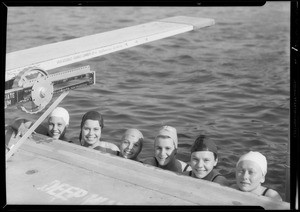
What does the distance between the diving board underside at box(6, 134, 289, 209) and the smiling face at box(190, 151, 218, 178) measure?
0.39 metres

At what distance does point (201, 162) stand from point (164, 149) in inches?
26.6

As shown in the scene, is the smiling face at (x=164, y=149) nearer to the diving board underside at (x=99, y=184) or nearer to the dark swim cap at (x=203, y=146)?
the dark swim cap at (x=203, y=146)

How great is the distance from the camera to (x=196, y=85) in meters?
12.4

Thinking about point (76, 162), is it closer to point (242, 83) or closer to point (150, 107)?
point (150, 107)

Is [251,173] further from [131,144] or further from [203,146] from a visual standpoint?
[131,144]

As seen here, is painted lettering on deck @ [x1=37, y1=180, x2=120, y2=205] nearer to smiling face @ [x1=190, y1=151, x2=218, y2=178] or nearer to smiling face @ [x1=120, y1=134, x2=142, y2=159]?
smiling face @ [x1=190, y1=151, x2=218, y2=178]

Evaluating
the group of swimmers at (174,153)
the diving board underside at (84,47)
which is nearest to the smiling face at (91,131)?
the group of swimmers at (174,153)

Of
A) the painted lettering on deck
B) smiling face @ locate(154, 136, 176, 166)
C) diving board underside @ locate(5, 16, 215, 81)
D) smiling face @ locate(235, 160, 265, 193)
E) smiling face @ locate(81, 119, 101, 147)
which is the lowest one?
the painted lettering on deck

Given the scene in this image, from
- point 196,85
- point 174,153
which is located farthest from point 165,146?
point 196,85

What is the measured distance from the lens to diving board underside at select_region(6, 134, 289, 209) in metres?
4.79

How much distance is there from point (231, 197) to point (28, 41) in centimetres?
1057

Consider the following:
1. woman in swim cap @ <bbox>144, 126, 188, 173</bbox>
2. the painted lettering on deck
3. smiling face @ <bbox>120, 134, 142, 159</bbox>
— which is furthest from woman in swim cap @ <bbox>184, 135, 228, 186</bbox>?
the painted lettering on deck

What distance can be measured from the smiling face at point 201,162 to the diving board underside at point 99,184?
1.29 ft

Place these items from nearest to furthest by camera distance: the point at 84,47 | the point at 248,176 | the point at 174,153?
the point at 248,176
the point at 84,47
the point at 174,153
